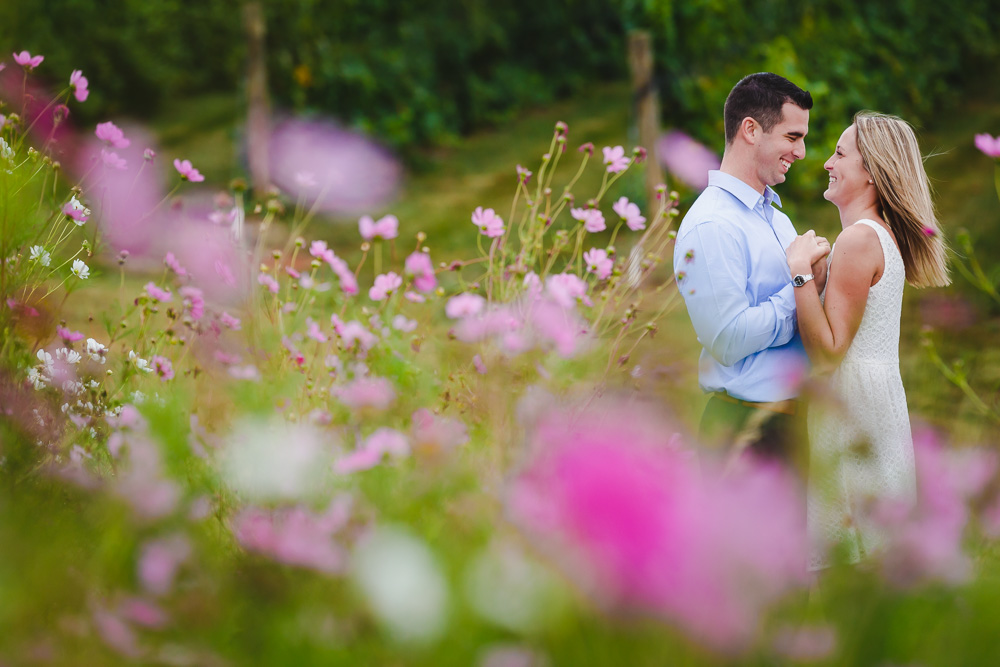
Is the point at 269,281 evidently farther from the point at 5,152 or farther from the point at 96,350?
the point at 5,152

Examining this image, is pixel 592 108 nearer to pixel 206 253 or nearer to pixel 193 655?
pixel 206 253

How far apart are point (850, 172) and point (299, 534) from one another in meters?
1.66

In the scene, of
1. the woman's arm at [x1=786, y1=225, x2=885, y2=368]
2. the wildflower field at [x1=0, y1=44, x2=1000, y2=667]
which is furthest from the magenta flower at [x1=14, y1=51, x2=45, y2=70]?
the woman's arm at [x1=786, y1=225, x2=885, y2=368]

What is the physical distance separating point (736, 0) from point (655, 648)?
654 cm

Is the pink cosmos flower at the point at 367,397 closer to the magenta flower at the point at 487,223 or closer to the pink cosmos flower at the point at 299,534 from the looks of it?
the pink cosmos flower at the point at 299,534

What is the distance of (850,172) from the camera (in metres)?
2.02

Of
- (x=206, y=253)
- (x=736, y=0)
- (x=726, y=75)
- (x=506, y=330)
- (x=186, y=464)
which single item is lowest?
(x=186, y=464)

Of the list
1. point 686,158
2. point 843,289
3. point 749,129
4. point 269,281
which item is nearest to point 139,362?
point 269,281

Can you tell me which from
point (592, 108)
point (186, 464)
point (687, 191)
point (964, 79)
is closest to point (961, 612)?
point (186, 464)

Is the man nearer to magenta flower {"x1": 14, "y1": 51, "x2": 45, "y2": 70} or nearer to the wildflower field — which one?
the wildflower field

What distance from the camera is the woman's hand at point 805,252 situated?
6.02 ft

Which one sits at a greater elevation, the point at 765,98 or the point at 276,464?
the point at 765,98

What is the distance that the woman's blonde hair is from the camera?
1.97m

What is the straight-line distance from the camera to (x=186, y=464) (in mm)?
1318
